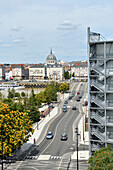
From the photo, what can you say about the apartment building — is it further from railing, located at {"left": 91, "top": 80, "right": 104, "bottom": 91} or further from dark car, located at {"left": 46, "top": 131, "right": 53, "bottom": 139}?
dark car, located at {"left": 46, "top": 131, "right": 53, "bottom": 139}

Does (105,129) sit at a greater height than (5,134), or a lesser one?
greater

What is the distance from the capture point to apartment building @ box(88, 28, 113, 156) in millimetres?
29891

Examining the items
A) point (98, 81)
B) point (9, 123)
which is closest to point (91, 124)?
point (98, 81)

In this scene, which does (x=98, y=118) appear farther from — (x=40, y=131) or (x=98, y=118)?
(x=40, y=131)

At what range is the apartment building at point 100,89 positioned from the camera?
29.9 m

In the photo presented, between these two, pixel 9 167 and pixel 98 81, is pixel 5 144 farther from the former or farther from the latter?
pixel 98 81

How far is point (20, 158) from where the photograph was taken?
145 feet

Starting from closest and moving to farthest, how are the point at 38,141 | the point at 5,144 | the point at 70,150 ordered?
1. the point at 5,144
2. the point at 70,150
3. the point at 38,141

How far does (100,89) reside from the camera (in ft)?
99.1

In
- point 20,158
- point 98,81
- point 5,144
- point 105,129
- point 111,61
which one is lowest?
point 20,158

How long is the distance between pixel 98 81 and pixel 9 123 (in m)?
19.2

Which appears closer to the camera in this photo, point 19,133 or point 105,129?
point 105,129

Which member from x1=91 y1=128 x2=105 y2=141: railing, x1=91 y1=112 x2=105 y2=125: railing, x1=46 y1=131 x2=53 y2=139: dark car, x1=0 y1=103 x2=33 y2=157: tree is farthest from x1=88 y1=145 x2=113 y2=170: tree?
x1=46 y1=131 x2=53 y2=139: dark car

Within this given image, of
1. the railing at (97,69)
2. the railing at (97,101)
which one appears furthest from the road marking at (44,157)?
the railing at (97,69)
